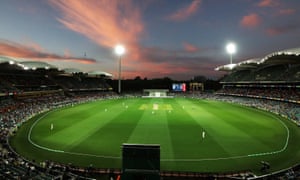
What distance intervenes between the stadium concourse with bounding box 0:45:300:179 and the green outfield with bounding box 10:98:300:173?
6.03 feet

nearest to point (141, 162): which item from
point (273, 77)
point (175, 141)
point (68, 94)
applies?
point (175, 141)

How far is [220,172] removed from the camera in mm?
17719

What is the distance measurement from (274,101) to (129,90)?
73689 millimetres

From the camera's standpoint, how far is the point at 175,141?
25938 mm

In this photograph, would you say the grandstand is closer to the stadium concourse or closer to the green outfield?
the stadium concourse

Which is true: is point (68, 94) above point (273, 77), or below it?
below

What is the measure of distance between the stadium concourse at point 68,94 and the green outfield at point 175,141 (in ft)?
6.03

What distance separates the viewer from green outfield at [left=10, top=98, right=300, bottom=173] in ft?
65.6

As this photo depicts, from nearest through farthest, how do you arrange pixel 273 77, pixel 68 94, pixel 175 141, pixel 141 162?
pixel 141 162, pixel 175 141, pixel 273 77, pixel 68 94

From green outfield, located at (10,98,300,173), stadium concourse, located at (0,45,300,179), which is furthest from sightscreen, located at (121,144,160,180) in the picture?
green outfield, located at (10,98,300,173)

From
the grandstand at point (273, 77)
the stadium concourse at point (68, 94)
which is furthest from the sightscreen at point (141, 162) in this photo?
the grandstand at point (273, 77)

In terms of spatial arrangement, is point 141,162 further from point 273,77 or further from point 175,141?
point 273,77

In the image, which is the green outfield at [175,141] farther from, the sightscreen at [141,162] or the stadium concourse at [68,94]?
the sightscreen at [141,162]

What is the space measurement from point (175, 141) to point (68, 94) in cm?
6299
